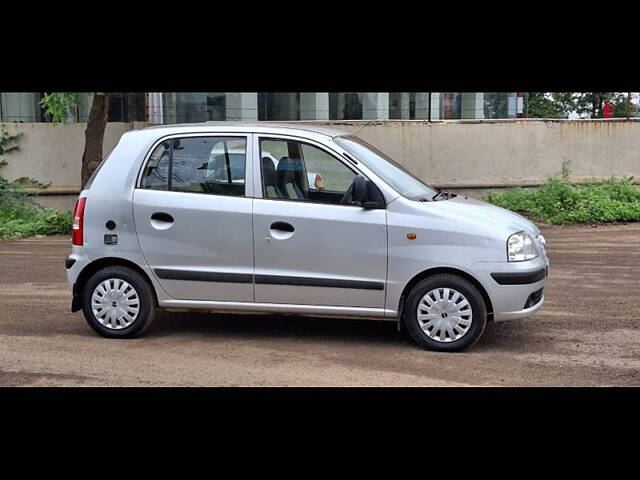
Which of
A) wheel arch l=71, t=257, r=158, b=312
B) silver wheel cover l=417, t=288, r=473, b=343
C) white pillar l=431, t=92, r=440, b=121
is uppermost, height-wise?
white pillar l=431, t=92, r=440, b=121

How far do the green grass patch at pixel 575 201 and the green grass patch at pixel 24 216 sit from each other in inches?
324

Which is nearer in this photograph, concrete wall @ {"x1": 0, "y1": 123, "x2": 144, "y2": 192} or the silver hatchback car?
the silver hatchback car

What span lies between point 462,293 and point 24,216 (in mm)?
11206

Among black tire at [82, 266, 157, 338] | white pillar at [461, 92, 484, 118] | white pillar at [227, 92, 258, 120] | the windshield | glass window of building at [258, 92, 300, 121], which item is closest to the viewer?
the windshield

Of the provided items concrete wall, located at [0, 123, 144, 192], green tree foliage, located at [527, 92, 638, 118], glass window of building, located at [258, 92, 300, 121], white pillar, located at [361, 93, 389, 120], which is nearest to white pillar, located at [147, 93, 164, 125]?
concrete wall, located at [0, 123, 144, 192]

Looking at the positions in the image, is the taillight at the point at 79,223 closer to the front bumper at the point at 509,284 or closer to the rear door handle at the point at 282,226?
the rear door handle at the point at 282,226

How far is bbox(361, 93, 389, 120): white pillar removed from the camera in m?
16.4

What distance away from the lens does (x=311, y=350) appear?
23.6ft

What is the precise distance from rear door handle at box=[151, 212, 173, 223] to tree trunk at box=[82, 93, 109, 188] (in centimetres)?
857

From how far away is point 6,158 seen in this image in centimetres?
1661

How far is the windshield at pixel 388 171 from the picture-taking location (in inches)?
289

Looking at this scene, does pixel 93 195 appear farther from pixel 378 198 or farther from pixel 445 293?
pixel 445 293

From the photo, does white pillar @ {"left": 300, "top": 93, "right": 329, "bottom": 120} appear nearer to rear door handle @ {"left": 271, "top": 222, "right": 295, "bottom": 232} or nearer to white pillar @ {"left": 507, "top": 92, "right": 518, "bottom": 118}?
white pillar @ {"left": 507, "top": 92, "right": 518, "bottom": 118}

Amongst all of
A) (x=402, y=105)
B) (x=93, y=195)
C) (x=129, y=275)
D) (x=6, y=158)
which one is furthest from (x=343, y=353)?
(x=6, y=158)
